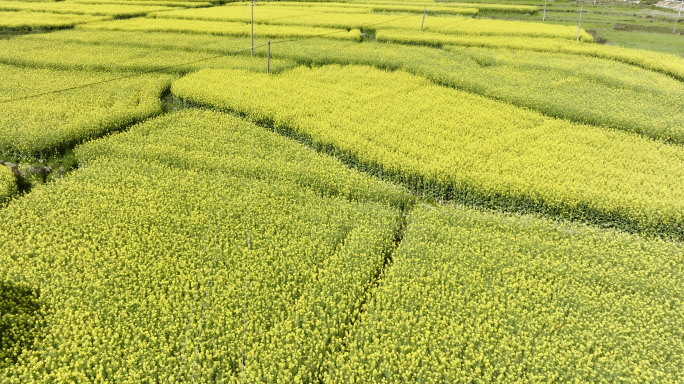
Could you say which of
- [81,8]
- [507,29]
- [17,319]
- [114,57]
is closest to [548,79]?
[507,29]

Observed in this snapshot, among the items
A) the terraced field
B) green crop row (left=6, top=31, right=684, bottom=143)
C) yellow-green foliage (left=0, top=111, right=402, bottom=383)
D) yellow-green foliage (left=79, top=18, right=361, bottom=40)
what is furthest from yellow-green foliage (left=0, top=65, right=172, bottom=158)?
yellow-green foliage (left=79, top=18, right=361, bottom=40)

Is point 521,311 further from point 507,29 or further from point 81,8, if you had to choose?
point 81,8

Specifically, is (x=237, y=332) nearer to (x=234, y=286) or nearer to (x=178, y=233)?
(x=234, y=286)

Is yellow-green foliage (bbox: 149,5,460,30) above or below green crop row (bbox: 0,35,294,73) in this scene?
above

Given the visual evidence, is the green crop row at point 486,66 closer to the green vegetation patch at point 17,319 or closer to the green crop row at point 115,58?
the green crop row at point 115,58

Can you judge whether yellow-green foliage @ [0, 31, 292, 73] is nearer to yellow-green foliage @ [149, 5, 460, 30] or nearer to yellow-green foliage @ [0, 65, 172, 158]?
yellow-green foliage @ [0, 65, 172, 158]

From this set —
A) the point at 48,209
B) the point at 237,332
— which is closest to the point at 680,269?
the point at 237,332

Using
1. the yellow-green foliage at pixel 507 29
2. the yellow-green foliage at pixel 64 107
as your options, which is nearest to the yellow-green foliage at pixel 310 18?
the yellow-green foliage at pixel 507 29
